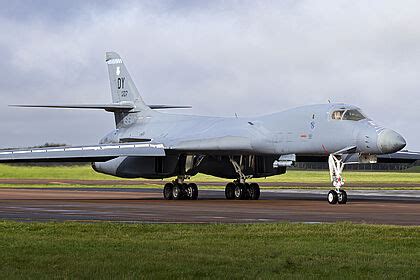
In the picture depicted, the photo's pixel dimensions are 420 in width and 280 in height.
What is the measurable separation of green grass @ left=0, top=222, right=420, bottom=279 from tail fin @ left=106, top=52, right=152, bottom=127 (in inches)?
851

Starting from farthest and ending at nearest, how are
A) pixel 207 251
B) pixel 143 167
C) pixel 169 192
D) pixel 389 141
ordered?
pixel 143 167
pixel 169 192
pixel 389 141
pixel 207 251

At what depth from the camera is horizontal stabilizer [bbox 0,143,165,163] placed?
32.1 meters

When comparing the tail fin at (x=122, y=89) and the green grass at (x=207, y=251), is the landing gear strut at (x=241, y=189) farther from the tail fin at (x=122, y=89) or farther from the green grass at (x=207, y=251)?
the green grass at (x=207, y=251)

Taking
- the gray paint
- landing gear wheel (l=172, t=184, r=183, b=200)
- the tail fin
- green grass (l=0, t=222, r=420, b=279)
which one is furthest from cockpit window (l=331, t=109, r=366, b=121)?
green grass (l=0, t=222, r=420, b=279)

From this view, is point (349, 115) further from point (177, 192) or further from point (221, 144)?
point (177, 192)

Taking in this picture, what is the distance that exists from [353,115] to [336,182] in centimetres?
224

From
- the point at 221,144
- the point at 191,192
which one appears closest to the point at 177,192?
the point at 191,192

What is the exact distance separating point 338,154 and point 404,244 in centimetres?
1546

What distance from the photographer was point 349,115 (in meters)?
28.1

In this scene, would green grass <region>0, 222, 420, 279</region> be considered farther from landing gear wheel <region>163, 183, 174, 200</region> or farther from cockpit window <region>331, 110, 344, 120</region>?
landing gear wheel <region>163, 183, 174, 200</region>

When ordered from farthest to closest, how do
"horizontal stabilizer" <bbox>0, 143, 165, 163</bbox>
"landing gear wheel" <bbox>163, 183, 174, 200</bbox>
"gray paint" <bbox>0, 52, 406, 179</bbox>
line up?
"landing gear wheel" <bbox>163, 183, 174, 200</bbox>
"horizontal stabilizer" <bbox>0, 143, 165, 163</bbox>
"gray paint" <bbox>0, 52, 406, 179</bbox>

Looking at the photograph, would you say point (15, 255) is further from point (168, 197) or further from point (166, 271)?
point (168, 197)

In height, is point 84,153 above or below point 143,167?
above

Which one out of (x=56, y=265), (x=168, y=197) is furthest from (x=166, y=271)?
(x=168, y=197)
